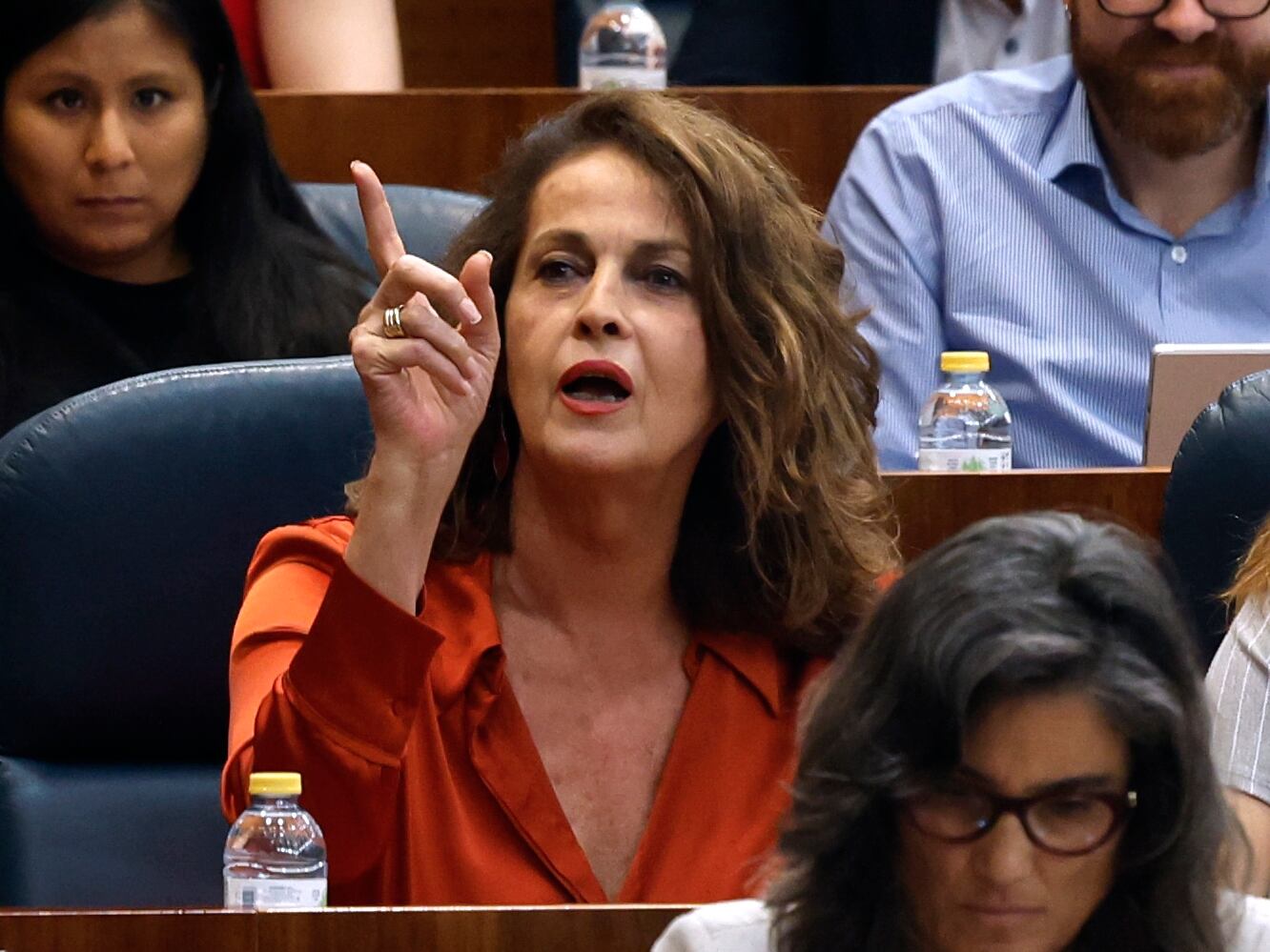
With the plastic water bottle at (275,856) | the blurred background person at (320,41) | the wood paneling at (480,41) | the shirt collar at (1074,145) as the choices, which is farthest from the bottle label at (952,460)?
the wood paneling at (480,41)

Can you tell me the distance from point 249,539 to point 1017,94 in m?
1.26

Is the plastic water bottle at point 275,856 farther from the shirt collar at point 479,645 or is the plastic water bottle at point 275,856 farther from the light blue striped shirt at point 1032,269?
the light blue striped shirt at point 1032,269

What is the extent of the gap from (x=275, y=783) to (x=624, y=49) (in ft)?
5.49

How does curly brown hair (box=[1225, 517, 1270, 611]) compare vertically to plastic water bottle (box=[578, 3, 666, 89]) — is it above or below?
below

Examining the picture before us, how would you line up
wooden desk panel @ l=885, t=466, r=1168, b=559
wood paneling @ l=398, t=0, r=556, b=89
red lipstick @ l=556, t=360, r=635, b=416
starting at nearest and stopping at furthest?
red lipstick @ l=556, t=360, r=635, b=416 < wooden desk panel @ l=885, t=466, r=1168, b=559 < wood paneling @ l=398, t=0, r=556, b=89

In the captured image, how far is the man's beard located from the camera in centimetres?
251

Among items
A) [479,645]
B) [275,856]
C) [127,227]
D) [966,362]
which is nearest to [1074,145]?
[966,362]

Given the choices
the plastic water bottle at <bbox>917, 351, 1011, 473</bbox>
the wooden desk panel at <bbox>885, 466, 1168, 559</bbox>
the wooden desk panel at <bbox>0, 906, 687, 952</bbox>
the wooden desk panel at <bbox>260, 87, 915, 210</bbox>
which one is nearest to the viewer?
the wooden desk panel at <bbox>0, 906, 687, 952</bbox>

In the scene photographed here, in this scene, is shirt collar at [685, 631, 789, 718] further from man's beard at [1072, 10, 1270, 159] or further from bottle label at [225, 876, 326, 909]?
man's beard at [1072, 10, 1270, 159]

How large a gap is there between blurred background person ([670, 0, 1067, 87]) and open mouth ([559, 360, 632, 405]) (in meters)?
1.45

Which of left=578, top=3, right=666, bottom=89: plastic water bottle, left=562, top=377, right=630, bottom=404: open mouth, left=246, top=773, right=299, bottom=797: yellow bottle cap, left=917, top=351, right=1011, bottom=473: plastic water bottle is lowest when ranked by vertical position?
left=917, top=351, right=1011, bottom=473: plastic water bottle

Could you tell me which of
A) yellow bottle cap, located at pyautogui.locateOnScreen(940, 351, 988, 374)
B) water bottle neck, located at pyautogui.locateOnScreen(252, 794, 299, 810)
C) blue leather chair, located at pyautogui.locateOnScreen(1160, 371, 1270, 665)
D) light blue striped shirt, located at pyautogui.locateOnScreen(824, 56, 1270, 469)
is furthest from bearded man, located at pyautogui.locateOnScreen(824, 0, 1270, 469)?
water bottle neck, located at pyautogui.locateOnScreen(252, 794, 299, 810)

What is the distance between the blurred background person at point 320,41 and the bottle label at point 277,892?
57.2 inches

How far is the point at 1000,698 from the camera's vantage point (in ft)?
3.23
